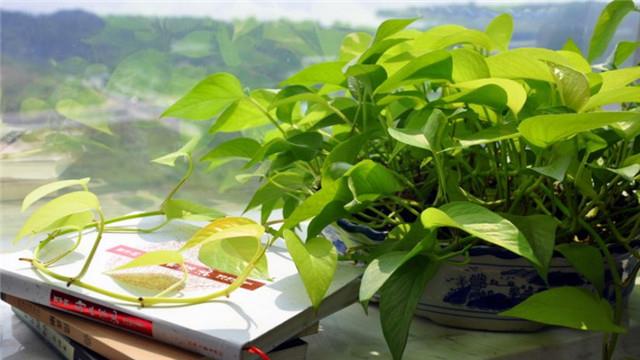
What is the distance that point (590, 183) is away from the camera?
520mm

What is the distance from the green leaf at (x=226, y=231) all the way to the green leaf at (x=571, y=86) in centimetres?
23

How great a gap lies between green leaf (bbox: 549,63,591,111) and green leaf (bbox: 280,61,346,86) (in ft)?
0.53

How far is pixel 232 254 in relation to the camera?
21.2 inches

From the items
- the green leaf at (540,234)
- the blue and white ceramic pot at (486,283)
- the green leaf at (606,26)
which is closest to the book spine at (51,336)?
the blue and white ceramic pot at (486,283)

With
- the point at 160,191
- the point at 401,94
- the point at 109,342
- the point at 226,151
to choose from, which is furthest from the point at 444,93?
the point at 160,191

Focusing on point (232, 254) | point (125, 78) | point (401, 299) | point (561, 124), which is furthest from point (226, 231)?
point (125, 78)

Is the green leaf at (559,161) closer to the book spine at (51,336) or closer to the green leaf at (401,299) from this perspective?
the green leaf at (401,299)

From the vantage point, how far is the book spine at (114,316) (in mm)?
465

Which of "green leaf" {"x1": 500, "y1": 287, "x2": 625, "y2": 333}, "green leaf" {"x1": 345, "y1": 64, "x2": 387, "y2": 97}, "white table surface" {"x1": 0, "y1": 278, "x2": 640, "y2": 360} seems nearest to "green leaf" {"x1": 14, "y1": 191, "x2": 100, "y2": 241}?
"white table surface" {"x1": 0, "y1": 278, "x2": 640, "y2": 360}

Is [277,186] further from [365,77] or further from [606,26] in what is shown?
[606,26]

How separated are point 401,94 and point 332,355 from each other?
21cm

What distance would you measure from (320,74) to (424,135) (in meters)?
0.13

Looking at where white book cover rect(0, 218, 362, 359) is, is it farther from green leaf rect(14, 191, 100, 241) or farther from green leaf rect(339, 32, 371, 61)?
green leaf rect(339, 32, 371, 61)

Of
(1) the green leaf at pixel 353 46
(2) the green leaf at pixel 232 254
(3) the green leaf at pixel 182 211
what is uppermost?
(1) the green leaf at pixel 353 46
